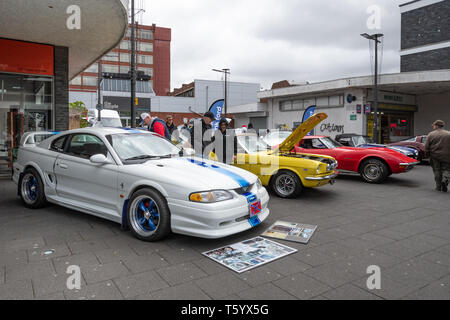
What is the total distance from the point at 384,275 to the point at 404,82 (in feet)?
69.8

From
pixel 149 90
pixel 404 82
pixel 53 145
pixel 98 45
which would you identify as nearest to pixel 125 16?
pixel 98 45

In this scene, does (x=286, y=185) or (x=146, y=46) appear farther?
(x=146, y=46)

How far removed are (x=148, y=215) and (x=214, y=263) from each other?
116 centimetres

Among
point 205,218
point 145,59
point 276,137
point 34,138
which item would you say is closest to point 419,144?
point 276,137

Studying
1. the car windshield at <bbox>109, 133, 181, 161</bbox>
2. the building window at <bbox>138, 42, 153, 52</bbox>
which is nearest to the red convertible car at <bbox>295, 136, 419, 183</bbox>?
the car windshield at <bbox>109, 133, 181, 161</bbox>

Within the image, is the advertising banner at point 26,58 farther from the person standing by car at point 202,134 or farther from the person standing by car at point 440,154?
the person standing by car at point 440,154

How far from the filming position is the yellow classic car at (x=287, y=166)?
22.4ft

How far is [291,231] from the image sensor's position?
4.63 m

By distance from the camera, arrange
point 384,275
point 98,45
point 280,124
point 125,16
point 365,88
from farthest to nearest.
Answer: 1. point 280,124
2. point 365,88
3. point 98,45
4. point 125,16
5. point 384,275

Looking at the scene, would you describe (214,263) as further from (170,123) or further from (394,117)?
(394,117)

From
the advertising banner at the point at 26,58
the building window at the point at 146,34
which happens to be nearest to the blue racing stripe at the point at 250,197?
the advertising banner at the point at 26,58

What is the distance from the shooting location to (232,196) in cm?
407

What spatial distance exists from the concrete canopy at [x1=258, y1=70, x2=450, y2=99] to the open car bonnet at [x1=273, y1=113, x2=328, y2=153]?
1702 centimetres
